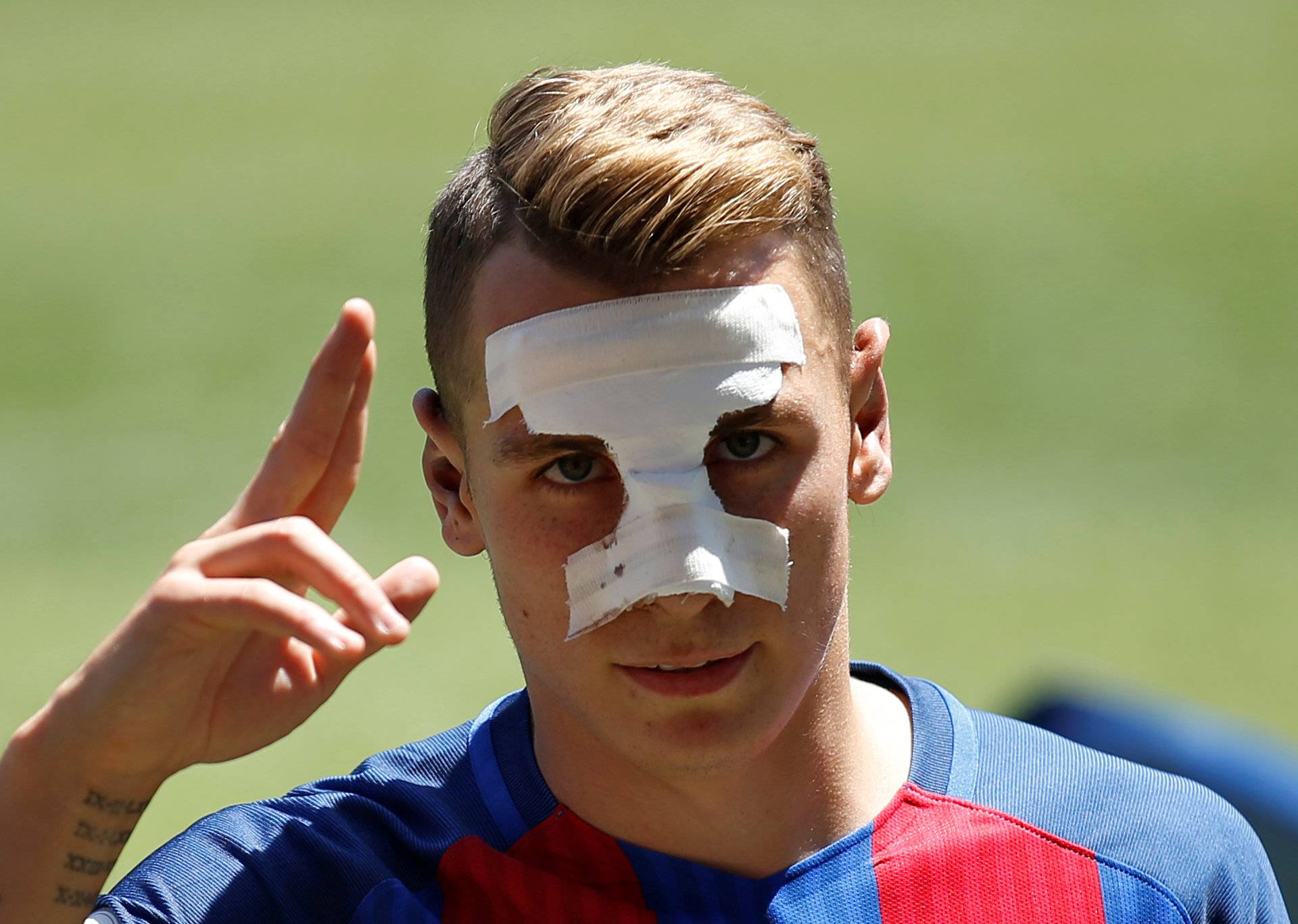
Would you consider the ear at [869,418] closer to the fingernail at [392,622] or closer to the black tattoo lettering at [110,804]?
the fingernail at [392,622]

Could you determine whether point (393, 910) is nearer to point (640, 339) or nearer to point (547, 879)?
point (547, 879)

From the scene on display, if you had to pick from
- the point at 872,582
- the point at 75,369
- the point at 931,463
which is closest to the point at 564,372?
the point at 872,582

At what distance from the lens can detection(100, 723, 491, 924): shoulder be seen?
1.96 meters

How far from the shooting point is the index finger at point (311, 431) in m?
2.04

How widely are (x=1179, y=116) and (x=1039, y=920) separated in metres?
6.78

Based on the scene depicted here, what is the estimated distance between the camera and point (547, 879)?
78.0 inches

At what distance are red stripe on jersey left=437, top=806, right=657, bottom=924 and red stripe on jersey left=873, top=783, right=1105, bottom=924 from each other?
1.04 feet

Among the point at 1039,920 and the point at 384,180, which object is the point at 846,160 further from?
the point at 1039,920

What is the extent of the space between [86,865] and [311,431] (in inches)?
23.1

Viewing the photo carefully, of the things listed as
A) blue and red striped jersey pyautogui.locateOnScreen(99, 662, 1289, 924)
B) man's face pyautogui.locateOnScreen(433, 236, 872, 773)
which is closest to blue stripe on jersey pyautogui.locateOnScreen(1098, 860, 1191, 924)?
blue and red striped jersey pyautogui.locateOnScreen(99, 662, 1289, 924)

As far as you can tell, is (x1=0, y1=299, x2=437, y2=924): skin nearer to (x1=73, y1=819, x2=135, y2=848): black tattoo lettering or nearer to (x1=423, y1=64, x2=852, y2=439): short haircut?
(x1=73, y1=819, x2=135, y2=848): black tattoo lettering

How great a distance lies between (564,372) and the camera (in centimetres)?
188

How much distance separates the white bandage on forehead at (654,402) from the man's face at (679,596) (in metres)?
0.02

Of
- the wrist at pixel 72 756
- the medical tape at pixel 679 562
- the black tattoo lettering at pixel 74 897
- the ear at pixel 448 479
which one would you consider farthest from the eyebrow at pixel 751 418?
the black tattoo lettering at pixel 74 897
